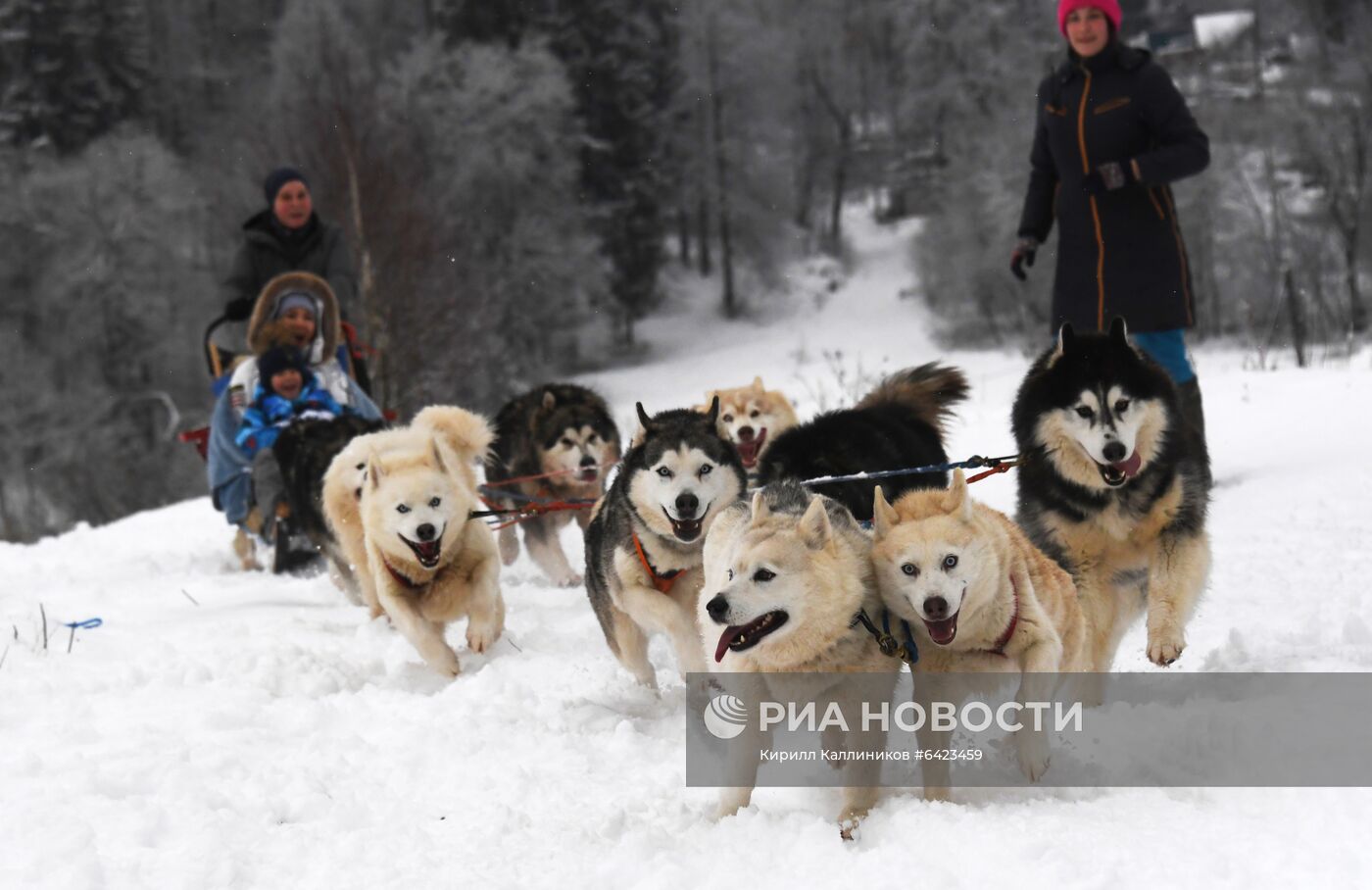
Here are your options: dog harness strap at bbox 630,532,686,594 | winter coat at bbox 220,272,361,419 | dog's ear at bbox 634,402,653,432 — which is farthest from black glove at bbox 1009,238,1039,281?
winter coat at bbox 220,272,361,419

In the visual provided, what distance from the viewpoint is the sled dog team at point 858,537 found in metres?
2.68

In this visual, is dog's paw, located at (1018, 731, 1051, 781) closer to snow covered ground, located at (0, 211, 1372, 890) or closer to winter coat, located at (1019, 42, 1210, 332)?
snow covered ground, located at (0, 211, 1372, 890)

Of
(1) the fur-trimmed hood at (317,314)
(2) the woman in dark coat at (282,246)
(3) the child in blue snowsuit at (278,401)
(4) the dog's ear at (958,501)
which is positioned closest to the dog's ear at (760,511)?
(4) the dog's ear at (958,501)

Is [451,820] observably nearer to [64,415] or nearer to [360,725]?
[360,725]

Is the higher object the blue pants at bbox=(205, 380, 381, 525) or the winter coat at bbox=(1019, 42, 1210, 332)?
the winter coat at bbox=(1019, 42, 1210, 332)

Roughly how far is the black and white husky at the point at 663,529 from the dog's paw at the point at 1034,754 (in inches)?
51.7

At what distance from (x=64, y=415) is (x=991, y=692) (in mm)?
28921

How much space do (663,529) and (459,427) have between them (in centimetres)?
201

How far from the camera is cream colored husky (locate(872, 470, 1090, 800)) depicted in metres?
2.64

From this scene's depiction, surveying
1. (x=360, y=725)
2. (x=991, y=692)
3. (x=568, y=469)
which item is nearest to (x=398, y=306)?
(x=568, y=469)

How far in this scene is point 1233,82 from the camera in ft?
122

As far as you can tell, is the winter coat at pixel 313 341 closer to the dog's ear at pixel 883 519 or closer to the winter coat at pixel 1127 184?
the winter coat at pixel 1127 184

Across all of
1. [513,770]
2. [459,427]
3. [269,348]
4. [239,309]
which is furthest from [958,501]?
[239,309]

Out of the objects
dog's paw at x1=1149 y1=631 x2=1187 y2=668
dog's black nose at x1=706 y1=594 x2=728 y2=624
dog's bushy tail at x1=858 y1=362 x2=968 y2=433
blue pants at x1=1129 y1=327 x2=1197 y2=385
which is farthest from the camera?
blue pants at x1=1129 y1=327 x2=1197 y2=385
